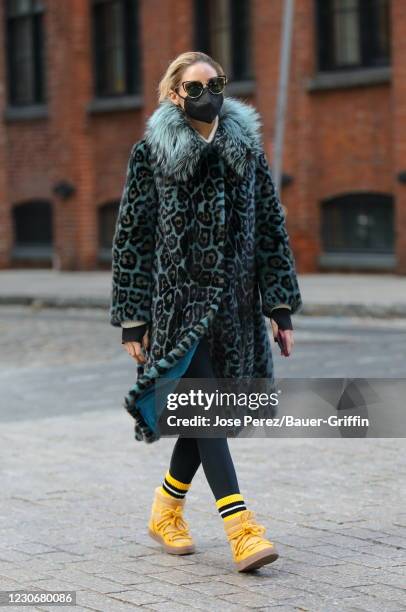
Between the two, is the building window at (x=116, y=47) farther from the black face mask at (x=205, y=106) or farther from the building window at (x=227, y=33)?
the black face mask at (x=205, y=106)

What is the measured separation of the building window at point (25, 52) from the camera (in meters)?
29.7

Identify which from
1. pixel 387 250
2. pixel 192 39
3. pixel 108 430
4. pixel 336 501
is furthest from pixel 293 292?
pixel 192 39

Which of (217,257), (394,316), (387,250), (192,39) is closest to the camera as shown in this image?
(217,257)

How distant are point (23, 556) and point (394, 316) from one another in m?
12.0

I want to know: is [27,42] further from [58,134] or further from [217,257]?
[217,257]

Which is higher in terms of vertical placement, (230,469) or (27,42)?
(27,42)

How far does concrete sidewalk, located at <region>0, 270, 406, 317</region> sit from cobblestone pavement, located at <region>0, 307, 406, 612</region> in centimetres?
736

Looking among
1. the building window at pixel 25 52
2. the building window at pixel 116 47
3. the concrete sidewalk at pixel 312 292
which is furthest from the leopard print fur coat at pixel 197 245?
the building window at pixel 25 52

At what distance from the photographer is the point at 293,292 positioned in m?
5.75

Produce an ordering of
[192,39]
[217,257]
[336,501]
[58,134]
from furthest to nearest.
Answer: [58,134], [192,39], [336,501], [217,257]

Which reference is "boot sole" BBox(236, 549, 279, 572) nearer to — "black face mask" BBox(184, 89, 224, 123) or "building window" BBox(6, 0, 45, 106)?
"black face mask" BBox(184, 89, 224, 123)

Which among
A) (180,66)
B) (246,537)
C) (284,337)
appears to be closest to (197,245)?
(284,337)

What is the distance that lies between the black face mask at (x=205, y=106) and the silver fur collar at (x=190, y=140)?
5 cm

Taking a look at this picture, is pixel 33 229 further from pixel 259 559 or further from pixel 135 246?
pixel 259 559
